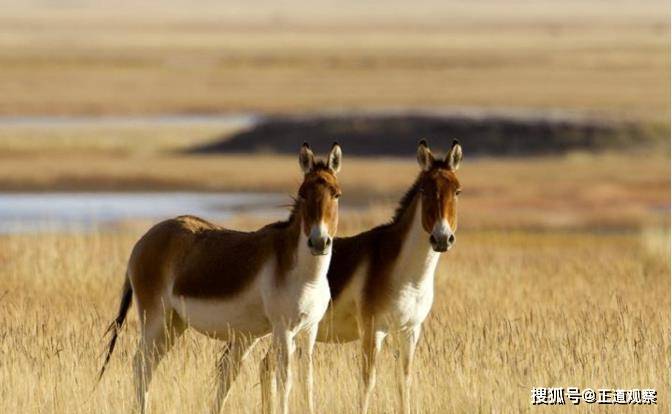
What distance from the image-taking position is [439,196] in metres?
9.88

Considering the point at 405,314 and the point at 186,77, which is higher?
the point at 186,77

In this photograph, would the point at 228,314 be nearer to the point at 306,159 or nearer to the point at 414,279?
the point at 306,159

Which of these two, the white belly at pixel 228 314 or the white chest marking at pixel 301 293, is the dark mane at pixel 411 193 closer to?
the white chest marking at pixel 301 293

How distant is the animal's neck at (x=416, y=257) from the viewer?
10312 millimetres

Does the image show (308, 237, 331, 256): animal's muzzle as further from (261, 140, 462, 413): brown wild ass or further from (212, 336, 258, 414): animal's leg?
(212, 336, 258, 414): animal's leg

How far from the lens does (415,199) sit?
33.9 feet

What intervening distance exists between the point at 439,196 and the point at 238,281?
1.29m

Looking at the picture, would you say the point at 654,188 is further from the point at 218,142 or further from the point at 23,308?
the point at 23,308

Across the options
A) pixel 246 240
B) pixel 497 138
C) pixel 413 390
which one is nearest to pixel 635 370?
pixel 413 390

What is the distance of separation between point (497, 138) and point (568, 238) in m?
15.3

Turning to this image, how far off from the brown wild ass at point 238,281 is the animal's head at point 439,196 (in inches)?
27.8

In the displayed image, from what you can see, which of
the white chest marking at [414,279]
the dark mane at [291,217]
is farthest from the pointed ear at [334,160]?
→ the white chest marking at [414,279]

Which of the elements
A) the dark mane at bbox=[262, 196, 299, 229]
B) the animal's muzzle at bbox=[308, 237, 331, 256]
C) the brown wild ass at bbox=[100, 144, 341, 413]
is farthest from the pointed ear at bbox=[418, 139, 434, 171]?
the animal's muzzle at bbox=[308, 237, 331, 256]

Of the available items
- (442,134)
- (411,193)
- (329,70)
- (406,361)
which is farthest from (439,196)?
(329,70)
